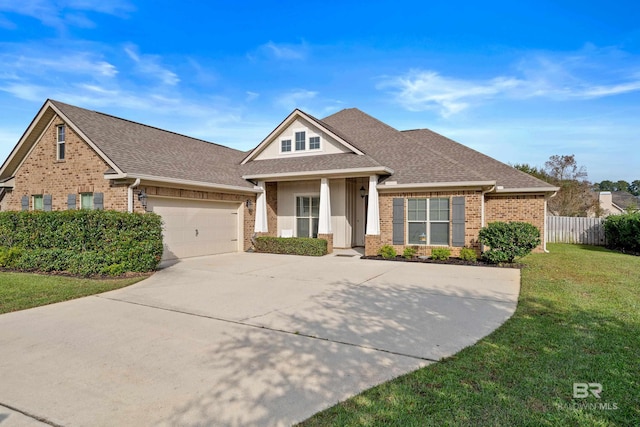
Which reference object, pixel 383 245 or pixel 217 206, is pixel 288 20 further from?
pixel 383 245

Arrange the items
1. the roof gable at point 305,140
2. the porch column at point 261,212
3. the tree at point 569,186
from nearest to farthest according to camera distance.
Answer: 1. the roof gable at point 305,140
2. the porch column at point 261,212
3. the tree at point 569,186

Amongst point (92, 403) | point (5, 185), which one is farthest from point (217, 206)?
point (92, 403)

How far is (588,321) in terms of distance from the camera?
5.05 m

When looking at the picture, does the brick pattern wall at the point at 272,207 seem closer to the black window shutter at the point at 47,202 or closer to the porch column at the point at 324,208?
the porch column at the point at 324,208

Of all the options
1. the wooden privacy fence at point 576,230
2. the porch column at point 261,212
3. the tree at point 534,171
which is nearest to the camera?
the porch column at point 261,212

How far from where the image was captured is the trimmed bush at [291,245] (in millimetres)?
13453

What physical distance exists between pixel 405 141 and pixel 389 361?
1316cm

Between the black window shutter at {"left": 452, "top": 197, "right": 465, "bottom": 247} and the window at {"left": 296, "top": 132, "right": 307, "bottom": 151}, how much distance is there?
6.83 meters

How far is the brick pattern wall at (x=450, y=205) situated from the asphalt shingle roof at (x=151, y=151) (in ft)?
19.6

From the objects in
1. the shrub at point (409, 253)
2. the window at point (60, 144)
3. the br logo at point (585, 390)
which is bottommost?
the br logo at point (585, 390)

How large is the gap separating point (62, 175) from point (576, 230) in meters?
23.6

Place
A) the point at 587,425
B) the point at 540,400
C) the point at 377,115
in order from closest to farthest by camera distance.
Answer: the point at 587,425 → the point at 540,400 → the point at 377,115

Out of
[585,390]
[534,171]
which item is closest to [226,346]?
[585,390]

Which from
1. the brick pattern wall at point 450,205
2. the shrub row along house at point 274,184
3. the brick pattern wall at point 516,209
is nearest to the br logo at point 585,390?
the shrub row along house at point 274,184
